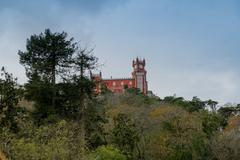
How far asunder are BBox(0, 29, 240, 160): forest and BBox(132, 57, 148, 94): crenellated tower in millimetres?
52799

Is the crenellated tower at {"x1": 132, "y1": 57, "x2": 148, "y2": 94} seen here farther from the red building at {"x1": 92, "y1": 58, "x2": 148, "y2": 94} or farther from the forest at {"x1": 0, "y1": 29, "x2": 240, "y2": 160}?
the forest at {"x1": 0, "y1": 29, "x2": 240, "y2": 160}

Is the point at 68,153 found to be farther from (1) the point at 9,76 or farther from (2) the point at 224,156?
(2) the point at 224,156

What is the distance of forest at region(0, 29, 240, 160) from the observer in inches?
727

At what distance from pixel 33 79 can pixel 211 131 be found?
20264 mm

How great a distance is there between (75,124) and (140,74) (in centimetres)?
8553

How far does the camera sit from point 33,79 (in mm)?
29578

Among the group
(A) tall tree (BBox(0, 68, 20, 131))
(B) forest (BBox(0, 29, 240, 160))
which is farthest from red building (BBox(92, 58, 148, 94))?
(A) tall tree (BBox(0, 68, 20, 131))

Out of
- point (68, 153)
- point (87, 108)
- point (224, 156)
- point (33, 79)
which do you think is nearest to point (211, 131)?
point (224, 156)

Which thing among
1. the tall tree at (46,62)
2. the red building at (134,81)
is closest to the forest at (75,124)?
the tall tree at (46,62)

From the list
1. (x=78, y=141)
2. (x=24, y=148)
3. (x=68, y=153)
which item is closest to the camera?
(x=24, y=148)

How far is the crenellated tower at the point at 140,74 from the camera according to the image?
10919cm

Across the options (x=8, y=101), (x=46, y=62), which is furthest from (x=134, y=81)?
(x=8, y=101)

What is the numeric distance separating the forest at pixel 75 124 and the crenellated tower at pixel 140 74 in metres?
52.8

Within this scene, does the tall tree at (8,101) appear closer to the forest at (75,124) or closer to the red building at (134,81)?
the forest at (75,124)
